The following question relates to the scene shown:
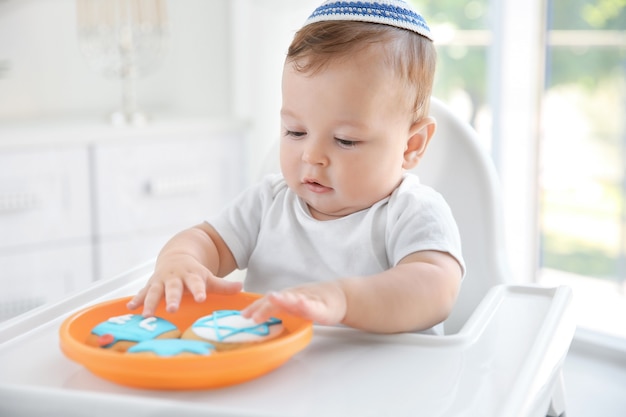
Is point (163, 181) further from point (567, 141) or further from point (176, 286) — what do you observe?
point (176, 286)

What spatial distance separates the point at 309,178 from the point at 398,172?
0.37ft

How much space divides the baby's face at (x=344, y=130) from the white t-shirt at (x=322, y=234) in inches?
1.3

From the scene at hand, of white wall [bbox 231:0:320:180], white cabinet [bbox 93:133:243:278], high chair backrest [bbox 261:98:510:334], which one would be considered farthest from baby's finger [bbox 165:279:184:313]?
white wall [bbox 231:0:320:180]

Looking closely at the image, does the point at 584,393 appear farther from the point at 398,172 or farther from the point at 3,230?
the point at 3,230

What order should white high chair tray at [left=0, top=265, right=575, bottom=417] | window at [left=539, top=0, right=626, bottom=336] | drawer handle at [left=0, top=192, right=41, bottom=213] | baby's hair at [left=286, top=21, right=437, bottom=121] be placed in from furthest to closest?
window at [left=539, top=0, right=626, bottom=336] < drawer handle at [left=0, top=192, right=41, bottom=213] < baby's hair at [left=286, top=21, right=437, bottom=121] < white high chair tray at [left=0, top=265, right=575, bottom=417]

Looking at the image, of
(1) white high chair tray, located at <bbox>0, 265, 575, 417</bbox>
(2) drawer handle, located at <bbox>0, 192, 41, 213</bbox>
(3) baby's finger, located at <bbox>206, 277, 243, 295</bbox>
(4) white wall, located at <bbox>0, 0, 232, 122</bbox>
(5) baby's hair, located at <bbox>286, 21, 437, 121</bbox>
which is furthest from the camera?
(4) white wall, located at <bbox>0, 0, 232, 122</bbox>

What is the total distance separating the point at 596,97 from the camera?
95.0 inches

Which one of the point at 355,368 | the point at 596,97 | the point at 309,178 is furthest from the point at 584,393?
the point at 355,368

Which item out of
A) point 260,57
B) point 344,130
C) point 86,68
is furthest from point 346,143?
point 86,68

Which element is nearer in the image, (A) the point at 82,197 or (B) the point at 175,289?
(B) the point at 175,289

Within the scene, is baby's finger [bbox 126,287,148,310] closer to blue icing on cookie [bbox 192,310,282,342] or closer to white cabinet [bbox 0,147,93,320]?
blue icing on cookie [bbox 192,310,282,342]

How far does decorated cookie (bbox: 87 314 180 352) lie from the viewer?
702 mm

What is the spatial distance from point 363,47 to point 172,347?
42cm

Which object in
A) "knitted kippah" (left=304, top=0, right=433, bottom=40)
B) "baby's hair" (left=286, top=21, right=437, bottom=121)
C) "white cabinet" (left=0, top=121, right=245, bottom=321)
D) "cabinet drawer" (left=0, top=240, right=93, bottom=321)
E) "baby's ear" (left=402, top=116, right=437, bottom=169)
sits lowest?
"cabinet drawer" (left=0, top=240, right=93, bottom=321)
